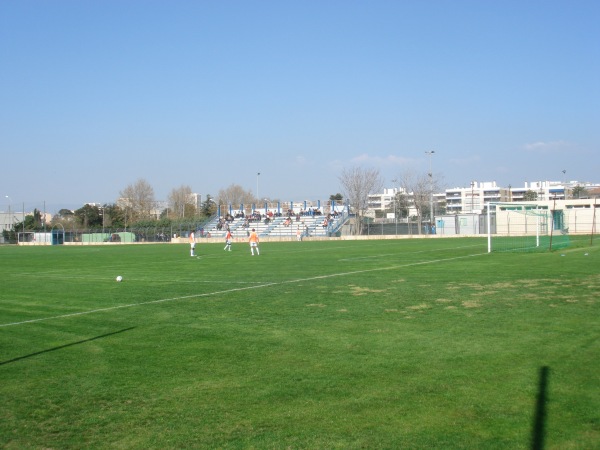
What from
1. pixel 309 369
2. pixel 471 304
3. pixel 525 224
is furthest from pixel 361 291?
pixel 525 224

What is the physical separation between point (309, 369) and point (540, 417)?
334 cm

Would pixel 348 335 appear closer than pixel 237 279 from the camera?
Yes

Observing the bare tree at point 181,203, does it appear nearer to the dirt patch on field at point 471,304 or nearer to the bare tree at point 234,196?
the bare tree at point 234,196

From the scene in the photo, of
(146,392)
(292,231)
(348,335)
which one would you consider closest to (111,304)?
(348,335)

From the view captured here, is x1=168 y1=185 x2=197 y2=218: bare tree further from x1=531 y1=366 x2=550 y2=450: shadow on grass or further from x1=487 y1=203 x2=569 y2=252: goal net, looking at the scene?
x1=531 y1=366 x2=550 y2=450: shadow on grass

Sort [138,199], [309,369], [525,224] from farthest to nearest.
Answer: [138,199] < [525,224] < [309,369]

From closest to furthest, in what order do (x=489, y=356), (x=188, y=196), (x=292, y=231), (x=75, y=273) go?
(x=489, y=356) < (x=75, y=273) < (x=292, y=231) < (x=188, y=196)

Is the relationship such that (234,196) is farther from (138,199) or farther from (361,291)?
(361,291)

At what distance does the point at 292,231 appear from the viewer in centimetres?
8425

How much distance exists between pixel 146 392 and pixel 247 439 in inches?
88.2

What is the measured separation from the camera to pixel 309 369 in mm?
8938

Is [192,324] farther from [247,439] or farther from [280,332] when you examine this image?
[247,439]

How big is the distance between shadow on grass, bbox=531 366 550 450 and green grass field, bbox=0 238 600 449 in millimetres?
24

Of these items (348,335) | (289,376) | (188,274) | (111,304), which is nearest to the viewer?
(289,376)
